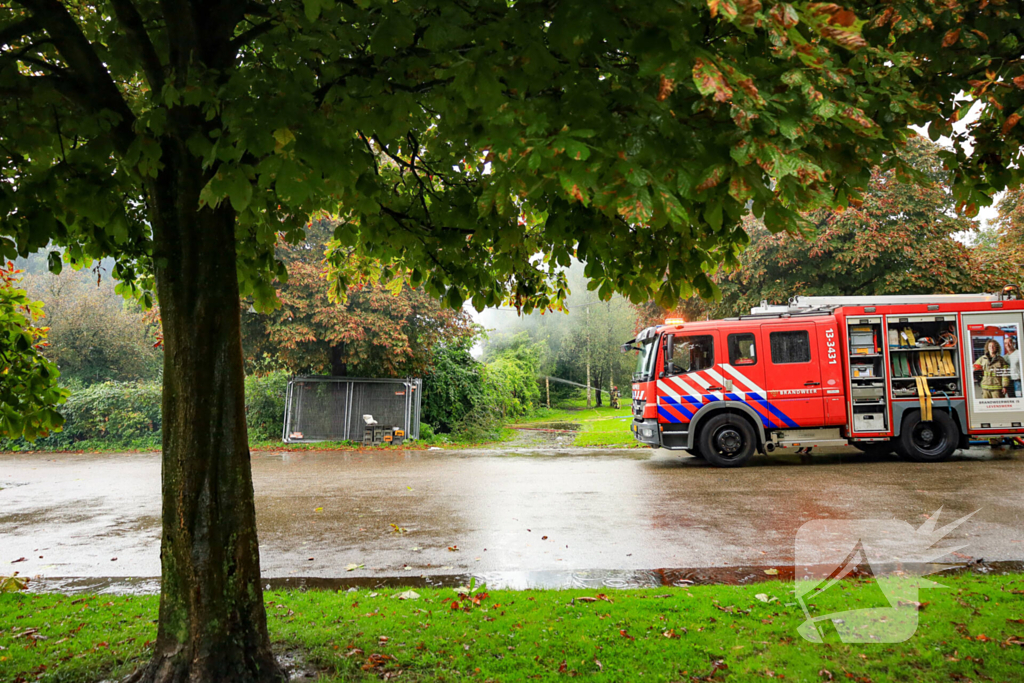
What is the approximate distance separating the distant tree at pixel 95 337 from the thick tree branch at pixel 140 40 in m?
26.7

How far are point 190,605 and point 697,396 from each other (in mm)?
10549

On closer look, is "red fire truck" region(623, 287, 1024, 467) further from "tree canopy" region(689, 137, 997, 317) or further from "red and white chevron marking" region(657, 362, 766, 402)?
"tree canopy" region(689, 137, 997, 317)

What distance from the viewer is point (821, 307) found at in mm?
12883

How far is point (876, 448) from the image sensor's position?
13.4m

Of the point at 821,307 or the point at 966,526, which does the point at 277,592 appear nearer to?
the point at 966,526

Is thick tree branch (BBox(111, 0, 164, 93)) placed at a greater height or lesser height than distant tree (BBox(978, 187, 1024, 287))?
lesser

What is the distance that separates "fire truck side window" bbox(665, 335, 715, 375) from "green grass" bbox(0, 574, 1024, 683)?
7694mm

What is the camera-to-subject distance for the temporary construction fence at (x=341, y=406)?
19.3m

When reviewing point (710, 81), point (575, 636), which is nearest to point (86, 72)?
point (710, 81)

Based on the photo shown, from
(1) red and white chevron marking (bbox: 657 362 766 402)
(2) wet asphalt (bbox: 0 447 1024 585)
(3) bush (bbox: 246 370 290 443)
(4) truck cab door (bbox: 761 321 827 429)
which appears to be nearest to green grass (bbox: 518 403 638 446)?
(2) wet asphalt (bbox: 0 447 1024 585)

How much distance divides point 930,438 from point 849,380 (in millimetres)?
2001

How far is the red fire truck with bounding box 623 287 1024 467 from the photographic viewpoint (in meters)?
12.1

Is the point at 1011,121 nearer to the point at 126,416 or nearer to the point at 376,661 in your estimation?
the point at 376,661

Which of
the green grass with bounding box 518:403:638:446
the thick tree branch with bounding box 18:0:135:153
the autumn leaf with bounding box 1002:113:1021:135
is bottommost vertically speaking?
the green grass with bounding box 518:403:638:446
